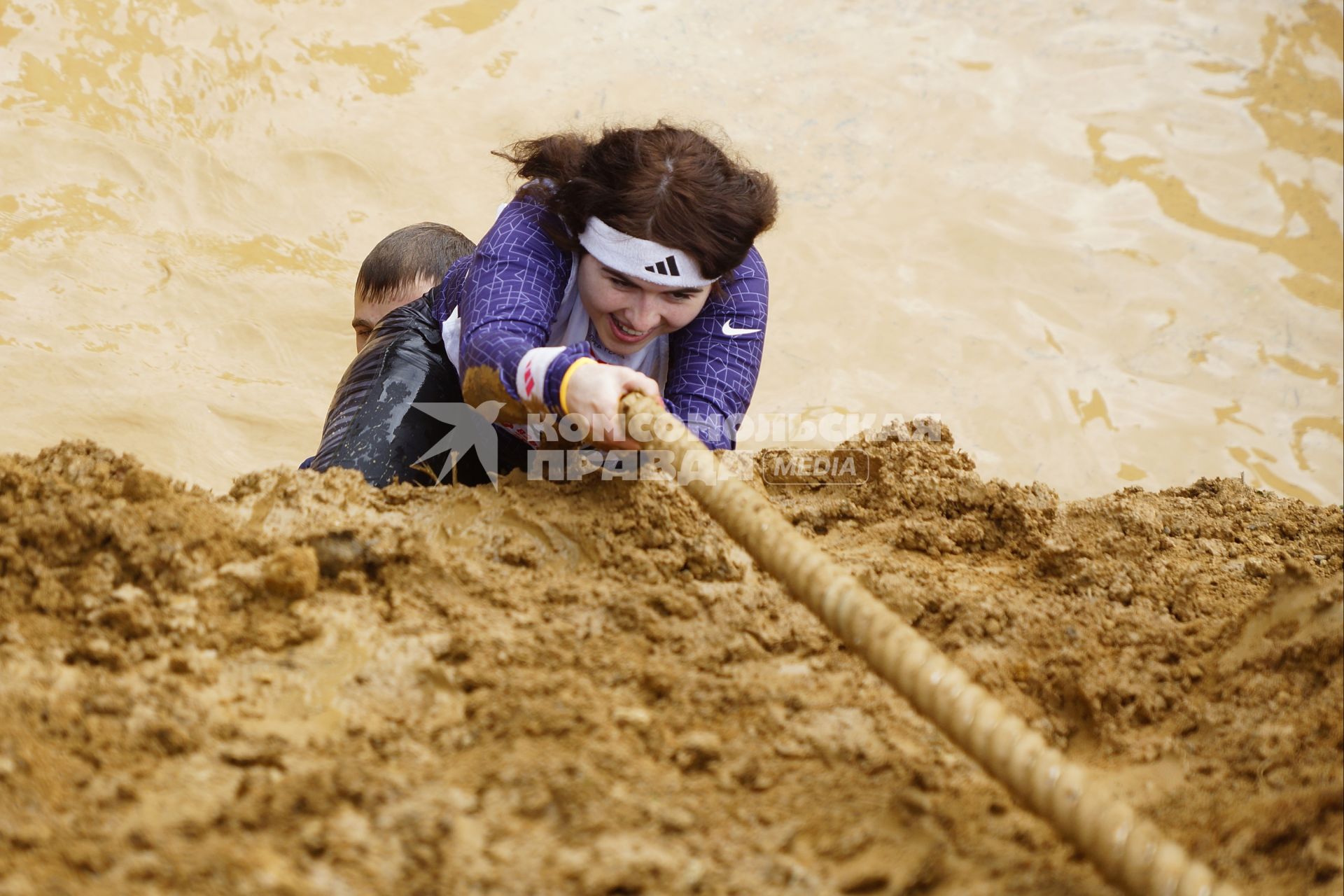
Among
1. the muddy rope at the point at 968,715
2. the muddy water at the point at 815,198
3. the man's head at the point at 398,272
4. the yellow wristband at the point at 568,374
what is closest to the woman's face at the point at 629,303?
the yellow wristband at the point at 568,374

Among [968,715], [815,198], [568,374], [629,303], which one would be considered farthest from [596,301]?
[815,198]

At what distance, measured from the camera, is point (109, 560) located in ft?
4.41

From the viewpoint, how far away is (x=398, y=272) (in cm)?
314

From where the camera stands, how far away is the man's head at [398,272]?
314cm

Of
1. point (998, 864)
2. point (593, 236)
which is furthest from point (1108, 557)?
point (593, 236)

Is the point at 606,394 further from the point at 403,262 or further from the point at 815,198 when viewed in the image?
the point at 815,198

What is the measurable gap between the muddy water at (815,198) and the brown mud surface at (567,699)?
196 cm

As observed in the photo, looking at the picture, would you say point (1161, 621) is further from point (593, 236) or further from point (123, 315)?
point (123, 315)

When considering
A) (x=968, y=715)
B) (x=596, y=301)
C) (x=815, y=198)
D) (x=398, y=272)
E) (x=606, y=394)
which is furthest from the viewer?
(x=815, y=198)

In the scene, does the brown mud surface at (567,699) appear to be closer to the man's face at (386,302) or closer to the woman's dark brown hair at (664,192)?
the woman's dark brown hair at (664,192)

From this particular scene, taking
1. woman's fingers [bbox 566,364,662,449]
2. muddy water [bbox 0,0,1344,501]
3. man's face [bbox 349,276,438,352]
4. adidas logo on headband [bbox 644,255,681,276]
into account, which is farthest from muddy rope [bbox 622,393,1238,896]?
muddy water [bbox 0,0,1344,501]

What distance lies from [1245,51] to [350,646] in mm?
6101

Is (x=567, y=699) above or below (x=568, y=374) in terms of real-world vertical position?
below

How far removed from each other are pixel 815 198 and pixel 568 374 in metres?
3.56
